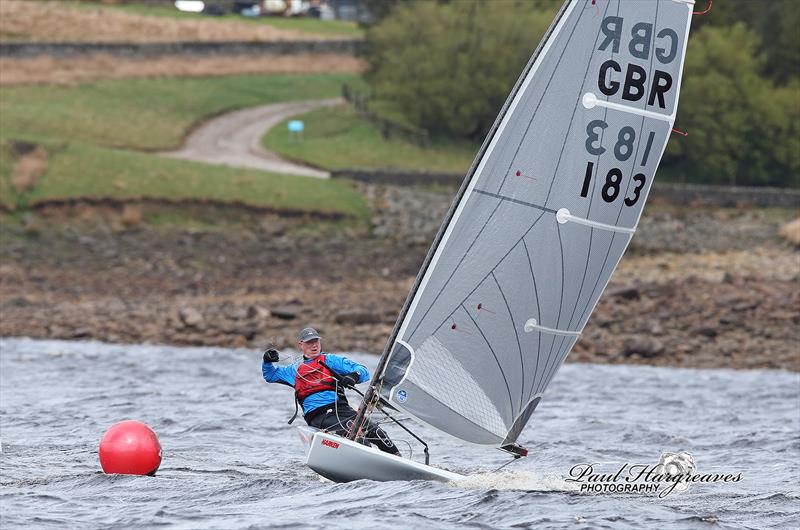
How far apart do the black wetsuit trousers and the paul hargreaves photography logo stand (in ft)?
7.67

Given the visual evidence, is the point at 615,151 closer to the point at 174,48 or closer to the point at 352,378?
the point at 352,378

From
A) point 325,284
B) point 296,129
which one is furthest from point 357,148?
point 325,284

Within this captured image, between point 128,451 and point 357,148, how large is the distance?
4459cm

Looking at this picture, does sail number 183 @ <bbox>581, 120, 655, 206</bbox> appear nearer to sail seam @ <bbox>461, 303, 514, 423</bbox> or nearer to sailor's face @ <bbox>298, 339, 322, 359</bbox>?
sail seam @ <bbox>461, 303, 514, 423</bbox>

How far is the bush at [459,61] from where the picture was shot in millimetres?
60094

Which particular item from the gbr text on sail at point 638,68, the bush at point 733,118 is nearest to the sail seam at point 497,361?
the gbr text on sail at point 638,68

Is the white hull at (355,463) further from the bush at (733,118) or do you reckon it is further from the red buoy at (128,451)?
the bush at (733,118)

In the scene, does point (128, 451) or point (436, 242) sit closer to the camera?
point (436, 242)

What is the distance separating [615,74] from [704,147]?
46093 mm

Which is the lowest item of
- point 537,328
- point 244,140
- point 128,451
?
point 244,140

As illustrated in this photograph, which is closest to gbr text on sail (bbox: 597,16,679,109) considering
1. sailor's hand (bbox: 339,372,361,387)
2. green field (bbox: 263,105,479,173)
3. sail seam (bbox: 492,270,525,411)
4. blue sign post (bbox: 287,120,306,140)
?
sail seam (bbox: 492,270,525,411)

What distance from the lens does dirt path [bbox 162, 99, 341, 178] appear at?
53.6 m

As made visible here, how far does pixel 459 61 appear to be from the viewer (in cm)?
6050

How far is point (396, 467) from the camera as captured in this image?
48.0 ft
